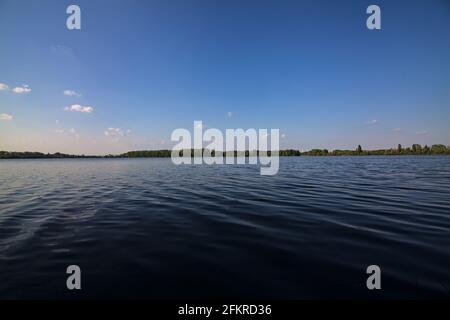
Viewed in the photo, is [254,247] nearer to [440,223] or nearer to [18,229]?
[440,223]

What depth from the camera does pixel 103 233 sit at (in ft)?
26.0

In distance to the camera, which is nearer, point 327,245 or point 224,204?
point 327,245

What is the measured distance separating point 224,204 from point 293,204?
343 cm

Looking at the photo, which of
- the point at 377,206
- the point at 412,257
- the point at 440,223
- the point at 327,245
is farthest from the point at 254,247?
the point at 377,206

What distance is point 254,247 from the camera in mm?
6562

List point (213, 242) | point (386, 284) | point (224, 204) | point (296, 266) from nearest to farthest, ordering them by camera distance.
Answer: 1. point (386, 284)
2. point (296, 266)
3. point (213, 242)
4. point (224, 204)

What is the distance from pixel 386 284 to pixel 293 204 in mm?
7242

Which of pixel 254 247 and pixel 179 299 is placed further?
pixel 254 247
